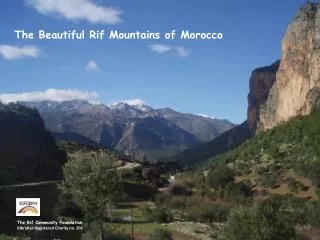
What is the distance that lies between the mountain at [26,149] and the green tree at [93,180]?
223 feet

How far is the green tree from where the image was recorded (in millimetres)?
40875

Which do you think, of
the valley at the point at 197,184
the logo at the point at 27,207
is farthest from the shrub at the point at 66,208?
the logo at the point at 27,207

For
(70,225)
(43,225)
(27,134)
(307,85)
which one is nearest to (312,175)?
(70,225)

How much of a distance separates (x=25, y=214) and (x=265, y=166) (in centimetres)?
6513

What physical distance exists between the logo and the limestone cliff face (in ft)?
290

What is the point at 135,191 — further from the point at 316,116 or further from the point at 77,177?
the point at 77,177

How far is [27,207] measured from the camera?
1884 inches

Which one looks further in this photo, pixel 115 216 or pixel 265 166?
pixel 265 166

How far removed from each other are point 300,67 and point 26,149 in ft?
240

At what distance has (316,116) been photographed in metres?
116

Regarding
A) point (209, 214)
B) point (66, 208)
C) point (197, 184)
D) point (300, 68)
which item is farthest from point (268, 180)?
point (300, 68)

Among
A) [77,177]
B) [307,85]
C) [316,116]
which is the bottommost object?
[77,177]

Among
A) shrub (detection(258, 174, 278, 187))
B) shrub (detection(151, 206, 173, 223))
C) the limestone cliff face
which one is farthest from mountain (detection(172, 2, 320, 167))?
shrub (detection(151, 206, 173, 223))

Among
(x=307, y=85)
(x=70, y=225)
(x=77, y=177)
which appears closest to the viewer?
(x=77, y=177)
